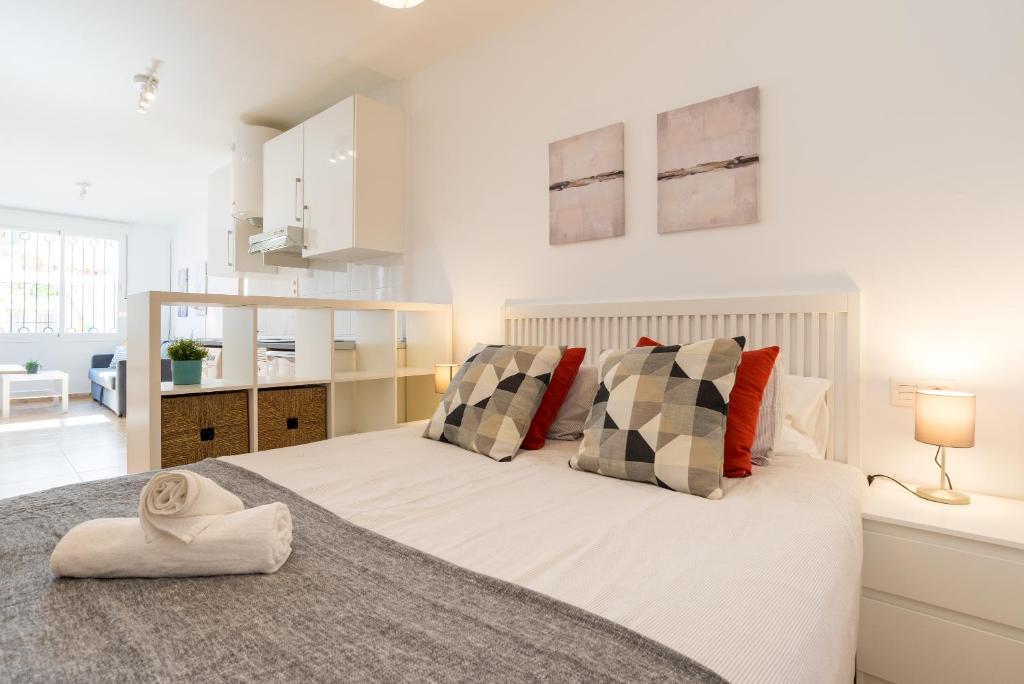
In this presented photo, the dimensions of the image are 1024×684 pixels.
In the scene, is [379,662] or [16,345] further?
[16,345]

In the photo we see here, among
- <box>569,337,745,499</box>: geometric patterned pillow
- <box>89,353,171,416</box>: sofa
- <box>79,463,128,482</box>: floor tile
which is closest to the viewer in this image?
<box>569,337,745,499</box>: geometric patterned pillow

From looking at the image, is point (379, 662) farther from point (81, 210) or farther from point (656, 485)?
point (81, 210)

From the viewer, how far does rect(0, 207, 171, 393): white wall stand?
6.89 metres

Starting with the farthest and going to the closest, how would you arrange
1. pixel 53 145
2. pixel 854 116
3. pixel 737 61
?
pixel 53 145 < pixel 737 61 < pixel 854 116

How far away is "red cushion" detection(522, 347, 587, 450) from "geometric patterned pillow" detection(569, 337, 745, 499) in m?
0.27

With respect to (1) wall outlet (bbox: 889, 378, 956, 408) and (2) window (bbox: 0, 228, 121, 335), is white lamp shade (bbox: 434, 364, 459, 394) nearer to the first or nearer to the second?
(1) wall outlet (bbox: 889, 378, 956, 408)

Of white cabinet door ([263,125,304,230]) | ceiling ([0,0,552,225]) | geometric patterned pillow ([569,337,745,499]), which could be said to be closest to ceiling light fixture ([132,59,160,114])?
ceiling ([0,0,552,225])

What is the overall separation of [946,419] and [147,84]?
13.5ft

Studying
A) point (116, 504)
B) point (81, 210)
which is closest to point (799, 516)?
point (116, 504)

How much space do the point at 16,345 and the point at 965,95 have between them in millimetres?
9424

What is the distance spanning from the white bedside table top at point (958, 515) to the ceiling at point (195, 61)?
2.48 metres

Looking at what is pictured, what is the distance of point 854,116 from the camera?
174 centimetres

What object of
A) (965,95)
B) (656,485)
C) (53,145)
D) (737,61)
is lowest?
(656,485)

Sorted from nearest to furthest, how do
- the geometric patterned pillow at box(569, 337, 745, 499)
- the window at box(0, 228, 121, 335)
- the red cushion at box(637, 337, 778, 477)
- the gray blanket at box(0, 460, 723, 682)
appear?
the gray blanket at box(0, 460, 723, 682) → the geometric patterned pillow at box(569, 337, 745, 499) → the red cushion at box(637, 337, 778, 477) → the window at box(0, 228, 121, 335)
